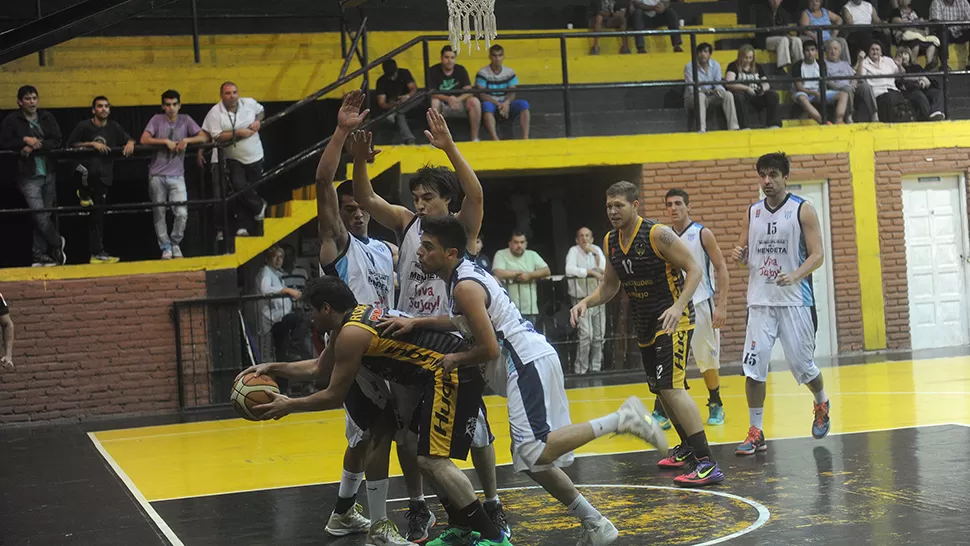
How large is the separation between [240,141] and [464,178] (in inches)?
370

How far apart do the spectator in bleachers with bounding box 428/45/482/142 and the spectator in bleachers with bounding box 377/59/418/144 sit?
1.13 ft

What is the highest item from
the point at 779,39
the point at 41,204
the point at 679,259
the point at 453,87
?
the point at 779,39

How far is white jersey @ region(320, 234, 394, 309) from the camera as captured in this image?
7.68m

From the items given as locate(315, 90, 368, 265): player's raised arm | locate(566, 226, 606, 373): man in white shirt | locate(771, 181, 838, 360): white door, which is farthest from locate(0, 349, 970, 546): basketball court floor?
locate(771, 181, 838, 360): white door

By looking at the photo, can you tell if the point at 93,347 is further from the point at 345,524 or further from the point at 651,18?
the point at 651,18

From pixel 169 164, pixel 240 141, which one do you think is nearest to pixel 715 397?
pixel 240 141

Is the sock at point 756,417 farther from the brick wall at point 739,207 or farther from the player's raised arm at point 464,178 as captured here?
the brick wall at point 739,207

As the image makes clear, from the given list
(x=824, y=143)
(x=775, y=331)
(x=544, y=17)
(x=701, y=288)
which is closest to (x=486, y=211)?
(x=544, y=17)

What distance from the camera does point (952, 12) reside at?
816 inches

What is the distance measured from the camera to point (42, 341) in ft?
49.3

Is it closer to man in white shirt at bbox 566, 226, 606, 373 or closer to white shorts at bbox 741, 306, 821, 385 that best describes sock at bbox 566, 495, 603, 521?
white shorts at bbox 741, 306, 821, 385

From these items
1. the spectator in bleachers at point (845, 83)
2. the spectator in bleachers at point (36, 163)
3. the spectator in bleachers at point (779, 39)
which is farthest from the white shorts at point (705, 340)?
the spectator in bleachers at point (36, 163)

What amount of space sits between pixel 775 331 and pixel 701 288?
1765 millimetres

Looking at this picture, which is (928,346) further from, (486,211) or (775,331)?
(775,331)
